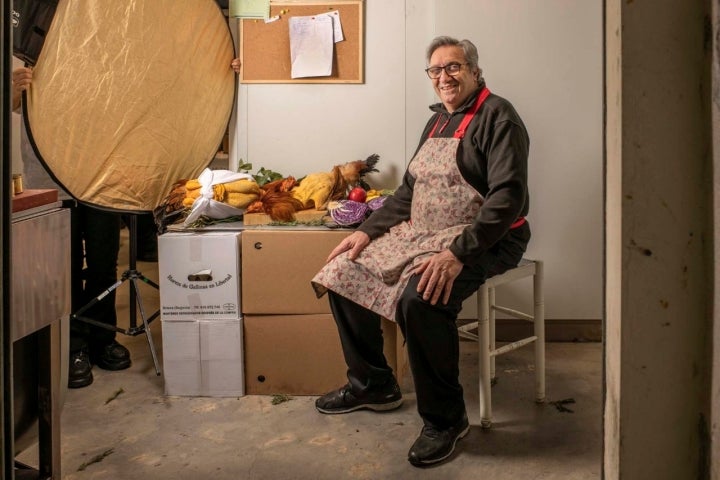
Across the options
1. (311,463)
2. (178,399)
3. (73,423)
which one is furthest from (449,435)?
(73,423)

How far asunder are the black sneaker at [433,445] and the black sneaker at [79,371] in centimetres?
142

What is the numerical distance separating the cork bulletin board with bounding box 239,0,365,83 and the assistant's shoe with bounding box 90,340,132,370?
51.6 inches

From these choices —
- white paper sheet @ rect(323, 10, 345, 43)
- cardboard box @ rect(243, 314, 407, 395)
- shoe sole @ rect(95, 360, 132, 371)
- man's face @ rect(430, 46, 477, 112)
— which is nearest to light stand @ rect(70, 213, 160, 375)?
shoe sole @ rect(95, 360, 132, 371)

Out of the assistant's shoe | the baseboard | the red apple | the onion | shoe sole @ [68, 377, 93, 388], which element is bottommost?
shoe sole @ [68, 377, 93, 388]

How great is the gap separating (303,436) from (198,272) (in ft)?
2.51

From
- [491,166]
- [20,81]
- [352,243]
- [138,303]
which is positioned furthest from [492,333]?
[20,81]

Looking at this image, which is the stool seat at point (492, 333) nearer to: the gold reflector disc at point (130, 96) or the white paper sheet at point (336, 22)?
the white paper sheet at point (336, 22)

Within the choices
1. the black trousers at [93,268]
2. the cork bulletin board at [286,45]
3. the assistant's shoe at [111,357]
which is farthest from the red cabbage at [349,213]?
the assistant's shoe at [111,357]

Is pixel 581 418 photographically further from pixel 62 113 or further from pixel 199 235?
pixel 62 113

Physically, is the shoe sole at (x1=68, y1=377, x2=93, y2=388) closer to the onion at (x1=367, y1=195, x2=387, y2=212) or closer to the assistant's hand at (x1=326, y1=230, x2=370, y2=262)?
the assistant's hand at (x1=326, y1=230, x2=370, y2=262)

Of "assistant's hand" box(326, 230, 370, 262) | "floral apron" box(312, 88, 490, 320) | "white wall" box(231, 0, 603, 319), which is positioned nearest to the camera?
"floral apron" box(312, 88, 490, 320)

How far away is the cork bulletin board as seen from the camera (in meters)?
3.37

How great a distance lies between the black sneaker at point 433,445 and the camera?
7.61 ft

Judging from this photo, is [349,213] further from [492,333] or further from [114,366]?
[114,366]
